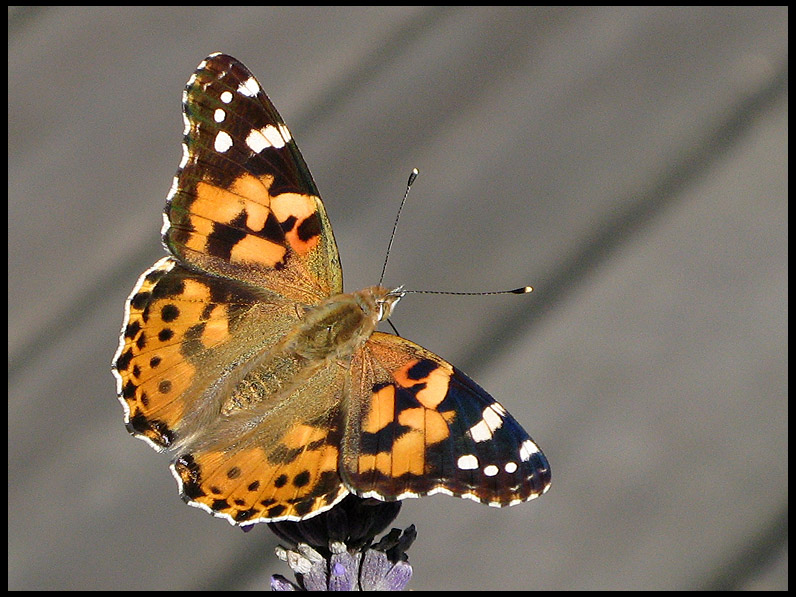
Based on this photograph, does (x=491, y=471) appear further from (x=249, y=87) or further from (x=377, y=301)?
(x=249, y=87)

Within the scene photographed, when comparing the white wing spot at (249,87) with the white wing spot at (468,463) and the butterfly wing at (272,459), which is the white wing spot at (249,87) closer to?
the butterfly wing at (272,459)

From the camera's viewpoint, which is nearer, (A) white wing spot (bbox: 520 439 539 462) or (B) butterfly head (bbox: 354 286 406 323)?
(A) white wing spot (bbox: 520 439 539 462)

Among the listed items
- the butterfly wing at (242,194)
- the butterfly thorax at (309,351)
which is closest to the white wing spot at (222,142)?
the butterfly wing at (242,194)

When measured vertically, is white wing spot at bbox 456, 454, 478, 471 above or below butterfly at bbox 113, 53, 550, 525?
below

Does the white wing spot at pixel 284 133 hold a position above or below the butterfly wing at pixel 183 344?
above

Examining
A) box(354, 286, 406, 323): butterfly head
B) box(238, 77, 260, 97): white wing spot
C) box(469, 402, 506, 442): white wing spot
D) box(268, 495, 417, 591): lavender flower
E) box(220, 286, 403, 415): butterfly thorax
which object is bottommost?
box(268, 495, 417, 591): lavender flower

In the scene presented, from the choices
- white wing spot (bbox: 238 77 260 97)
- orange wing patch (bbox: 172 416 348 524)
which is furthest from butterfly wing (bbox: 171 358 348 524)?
white wing spot (bbox: 238 77 260 97)

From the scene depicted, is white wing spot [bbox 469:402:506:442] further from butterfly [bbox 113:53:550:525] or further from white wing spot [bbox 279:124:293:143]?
white wing spot [bbox 279:124:293:143]
